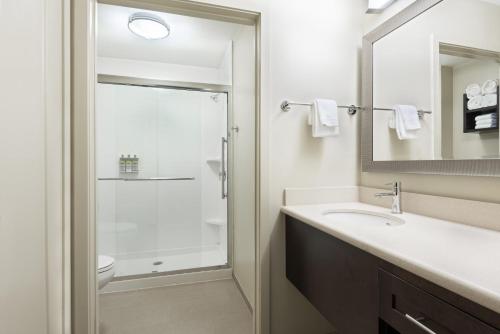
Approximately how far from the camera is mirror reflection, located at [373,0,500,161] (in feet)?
3.22

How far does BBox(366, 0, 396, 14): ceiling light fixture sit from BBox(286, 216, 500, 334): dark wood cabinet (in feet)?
4.42

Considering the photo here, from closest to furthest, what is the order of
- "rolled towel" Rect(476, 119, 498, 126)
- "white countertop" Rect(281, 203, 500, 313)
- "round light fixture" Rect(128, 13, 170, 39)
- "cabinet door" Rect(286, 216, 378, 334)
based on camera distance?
"white countertop" Rect(281, 203, 500, 313), "cabinet door" Rect(286, 216, 378, 334), "rolled towel" Rect(476, 119, 498, 126), "round light fixture" Rect(128, 13, 170, 39)

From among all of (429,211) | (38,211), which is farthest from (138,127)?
(429,211)

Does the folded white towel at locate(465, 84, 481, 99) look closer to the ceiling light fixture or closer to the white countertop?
the white countertop

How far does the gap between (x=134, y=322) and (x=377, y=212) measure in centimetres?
172

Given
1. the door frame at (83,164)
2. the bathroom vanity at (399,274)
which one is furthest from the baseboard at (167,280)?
the bathroom vanity at (399,274)

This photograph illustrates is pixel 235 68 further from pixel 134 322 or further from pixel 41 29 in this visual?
pixel 134 322

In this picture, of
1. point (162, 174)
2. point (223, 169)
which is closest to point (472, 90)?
point (223, 169)

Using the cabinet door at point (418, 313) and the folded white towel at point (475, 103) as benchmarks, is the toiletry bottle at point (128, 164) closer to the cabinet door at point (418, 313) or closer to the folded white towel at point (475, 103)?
the cabinet door at point (418, 313)

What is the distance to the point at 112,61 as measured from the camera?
2.80 meters

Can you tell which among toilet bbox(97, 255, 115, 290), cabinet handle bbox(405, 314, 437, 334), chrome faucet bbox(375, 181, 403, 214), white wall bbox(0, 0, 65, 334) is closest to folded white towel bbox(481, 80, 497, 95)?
chrome faucet bbox(375, 181, 403, 214)

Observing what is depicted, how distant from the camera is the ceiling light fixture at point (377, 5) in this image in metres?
1.44

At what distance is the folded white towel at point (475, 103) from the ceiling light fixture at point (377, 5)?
30.5 inches

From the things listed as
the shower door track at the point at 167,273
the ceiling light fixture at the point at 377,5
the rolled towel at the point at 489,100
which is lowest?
the shower door track at the point at 167,273
